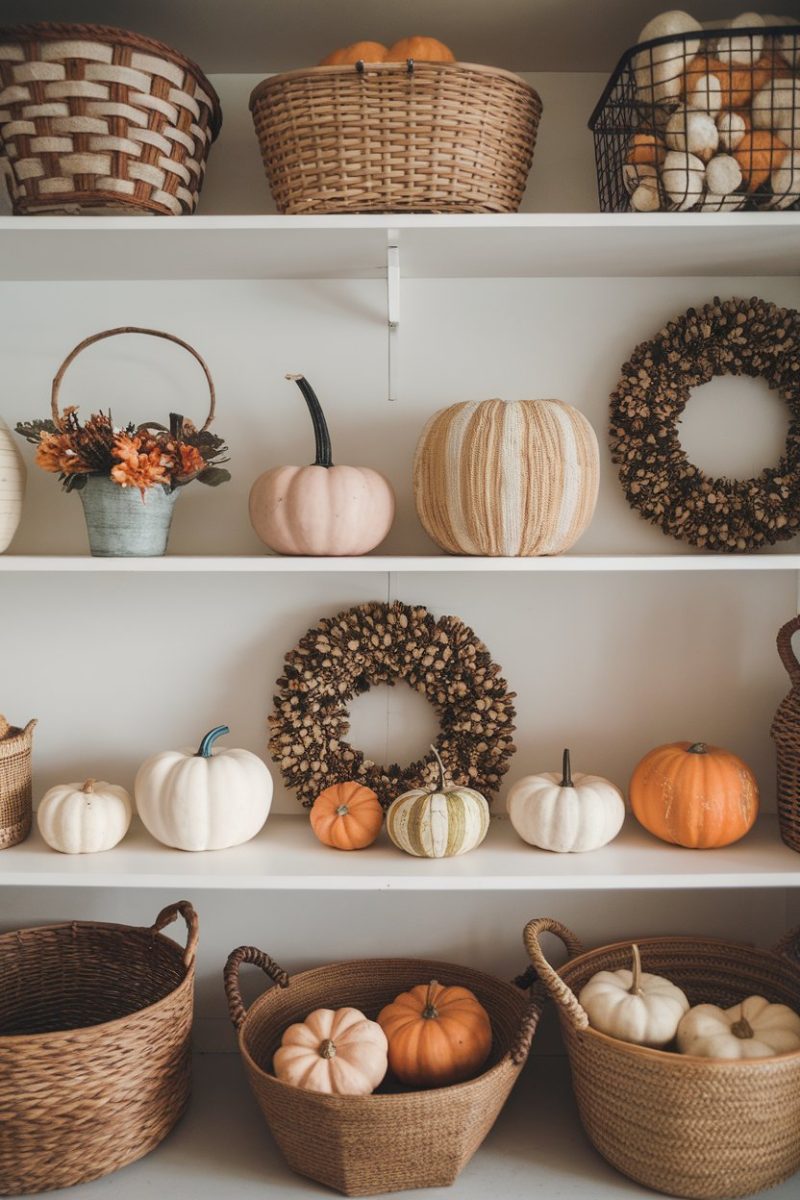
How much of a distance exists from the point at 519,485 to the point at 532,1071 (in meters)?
1.11

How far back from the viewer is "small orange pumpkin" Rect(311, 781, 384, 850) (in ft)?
5.17

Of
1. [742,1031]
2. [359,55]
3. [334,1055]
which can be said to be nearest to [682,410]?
[359,55]

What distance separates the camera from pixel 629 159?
1.43 m

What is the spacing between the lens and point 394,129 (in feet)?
4.53

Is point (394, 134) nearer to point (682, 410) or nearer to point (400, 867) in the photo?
point (682, 410)

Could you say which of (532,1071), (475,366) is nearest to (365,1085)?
(532,1071)

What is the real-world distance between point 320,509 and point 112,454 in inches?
13.6

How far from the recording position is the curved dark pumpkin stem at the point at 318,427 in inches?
62.2

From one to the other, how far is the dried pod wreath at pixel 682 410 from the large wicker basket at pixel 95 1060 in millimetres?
1120

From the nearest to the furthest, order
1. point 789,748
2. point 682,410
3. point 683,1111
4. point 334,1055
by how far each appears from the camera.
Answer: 1. point 683,1111
2. point 334,1055
3. point 789,748
4. point 682,410

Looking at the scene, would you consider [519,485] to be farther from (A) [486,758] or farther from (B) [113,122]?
(B) [113,122]

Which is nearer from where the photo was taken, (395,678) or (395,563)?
(395,563)

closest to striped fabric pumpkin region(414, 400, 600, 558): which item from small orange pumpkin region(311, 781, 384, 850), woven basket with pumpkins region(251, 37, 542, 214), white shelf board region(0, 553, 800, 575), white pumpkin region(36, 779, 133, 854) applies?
white shelf board region(0, 553, 800, 575)

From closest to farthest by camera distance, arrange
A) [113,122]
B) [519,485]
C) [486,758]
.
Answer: [113,122] → [519,485] → [486,758]
